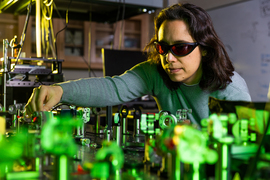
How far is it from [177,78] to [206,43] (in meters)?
0.21

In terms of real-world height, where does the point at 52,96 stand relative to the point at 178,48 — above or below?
below

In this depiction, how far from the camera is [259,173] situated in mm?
433

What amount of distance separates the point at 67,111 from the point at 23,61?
87cm

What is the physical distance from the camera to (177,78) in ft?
4.07

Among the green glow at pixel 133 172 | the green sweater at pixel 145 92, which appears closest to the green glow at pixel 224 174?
the green glow at pixel 133 172

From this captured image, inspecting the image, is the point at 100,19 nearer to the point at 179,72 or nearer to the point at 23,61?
the point at 23,61

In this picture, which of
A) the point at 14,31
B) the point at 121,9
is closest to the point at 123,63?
the point at 121,9

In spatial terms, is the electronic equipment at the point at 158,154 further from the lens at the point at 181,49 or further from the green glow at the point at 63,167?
the lens at the point at 181,49

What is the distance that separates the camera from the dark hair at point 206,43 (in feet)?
4.18

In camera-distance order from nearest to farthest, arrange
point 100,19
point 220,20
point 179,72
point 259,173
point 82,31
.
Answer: point 259,173 < point 179,72 < point 100,19 < point 220,20 < point 82,31

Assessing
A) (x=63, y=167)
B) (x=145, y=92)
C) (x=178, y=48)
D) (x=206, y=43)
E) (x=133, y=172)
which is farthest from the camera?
(x=145, y=92)

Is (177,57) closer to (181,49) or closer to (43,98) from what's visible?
(181,49)

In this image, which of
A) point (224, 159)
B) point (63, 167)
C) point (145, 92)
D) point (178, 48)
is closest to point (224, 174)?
point (224, 159)

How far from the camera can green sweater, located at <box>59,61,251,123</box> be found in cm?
125
